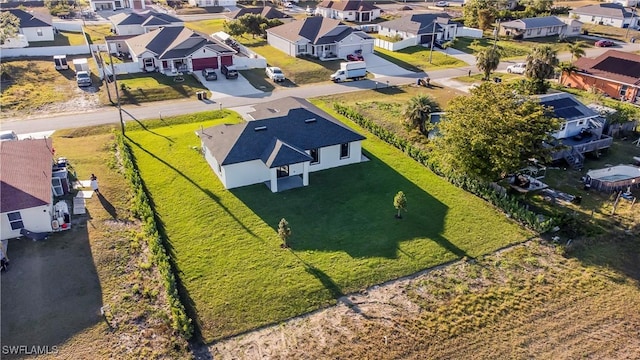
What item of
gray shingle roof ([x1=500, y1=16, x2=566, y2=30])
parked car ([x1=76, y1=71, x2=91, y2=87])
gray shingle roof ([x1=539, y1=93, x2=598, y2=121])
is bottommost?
parked car ([x1=76, y1=71, x2=91, y2=87])

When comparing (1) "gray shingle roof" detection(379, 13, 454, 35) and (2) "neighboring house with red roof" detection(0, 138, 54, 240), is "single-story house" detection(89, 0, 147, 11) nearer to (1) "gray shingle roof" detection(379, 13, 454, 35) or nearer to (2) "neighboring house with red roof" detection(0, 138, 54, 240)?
(1) "gray shingle roof" detection(379, 13, 454, 35)

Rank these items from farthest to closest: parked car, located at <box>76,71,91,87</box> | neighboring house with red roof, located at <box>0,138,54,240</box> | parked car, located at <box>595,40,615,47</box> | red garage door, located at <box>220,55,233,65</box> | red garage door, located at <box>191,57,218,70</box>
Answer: parked car, located at <box>595,40,615,47</box>
red garage door, located at <box>220,55,233,65</box>
red garage door, located at <box>191,57,218,70</box>
parked car, located at <box>76,71,91,87</box>
neighboring house with red roof, located at <box>0,138,54,240</box>

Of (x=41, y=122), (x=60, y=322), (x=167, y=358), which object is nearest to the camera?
(x=167, y=358)

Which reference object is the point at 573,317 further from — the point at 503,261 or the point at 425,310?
the point at 425,310

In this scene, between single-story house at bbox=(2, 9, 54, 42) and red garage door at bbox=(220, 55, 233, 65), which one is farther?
single-story house at bbox=(2, 9, 54, 42)

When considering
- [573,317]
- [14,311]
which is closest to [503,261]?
[573,317]

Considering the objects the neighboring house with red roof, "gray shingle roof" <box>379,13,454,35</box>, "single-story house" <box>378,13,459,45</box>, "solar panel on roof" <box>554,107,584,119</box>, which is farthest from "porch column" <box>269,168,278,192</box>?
"gray shingle roof" <box>379,13,454,35</box>

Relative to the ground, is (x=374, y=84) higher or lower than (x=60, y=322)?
higher
